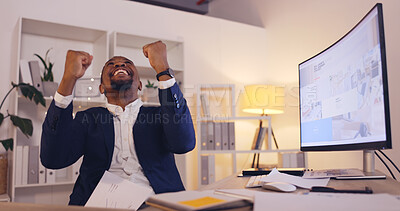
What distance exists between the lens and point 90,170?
1.62m

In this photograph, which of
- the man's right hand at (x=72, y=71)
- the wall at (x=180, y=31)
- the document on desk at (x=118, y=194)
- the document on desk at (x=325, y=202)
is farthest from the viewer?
the wall at (x=180, y=31)

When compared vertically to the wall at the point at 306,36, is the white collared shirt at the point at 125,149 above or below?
below

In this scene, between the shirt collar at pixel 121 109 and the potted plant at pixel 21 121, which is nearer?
the shirt collar at pixel 121 109

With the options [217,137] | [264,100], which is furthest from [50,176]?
[264,100]

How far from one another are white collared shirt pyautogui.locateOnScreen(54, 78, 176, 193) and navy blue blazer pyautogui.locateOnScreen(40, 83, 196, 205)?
1.0 inches

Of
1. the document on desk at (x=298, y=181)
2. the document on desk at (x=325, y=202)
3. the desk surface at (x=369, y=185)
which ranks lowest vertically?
the desk surface at (x=369, y=185)

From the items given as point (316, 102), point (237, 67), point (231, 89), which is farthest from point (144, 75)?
point (316, 102)

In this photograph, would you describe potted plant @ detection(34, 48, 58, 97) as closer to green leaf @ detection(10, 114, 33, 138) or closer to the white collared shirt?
green leaf @ detection(10, 114, 33, 138)

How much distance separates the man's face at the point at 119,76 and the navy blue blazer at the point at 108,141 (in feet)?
0.41

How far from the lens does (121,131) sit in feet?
5.47

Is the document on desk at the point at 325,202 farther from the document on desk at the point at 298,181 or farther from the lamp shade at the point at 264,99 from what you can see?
the lamp shade at the point at 264,99

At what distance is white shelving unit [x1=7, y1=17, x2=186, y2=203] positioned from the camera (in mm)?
2932

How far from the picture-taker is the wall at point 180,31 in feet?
10.00

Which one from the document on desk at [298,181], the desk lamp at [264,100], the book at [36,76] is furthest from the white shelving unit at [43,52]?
the document on desk at [298,181]
